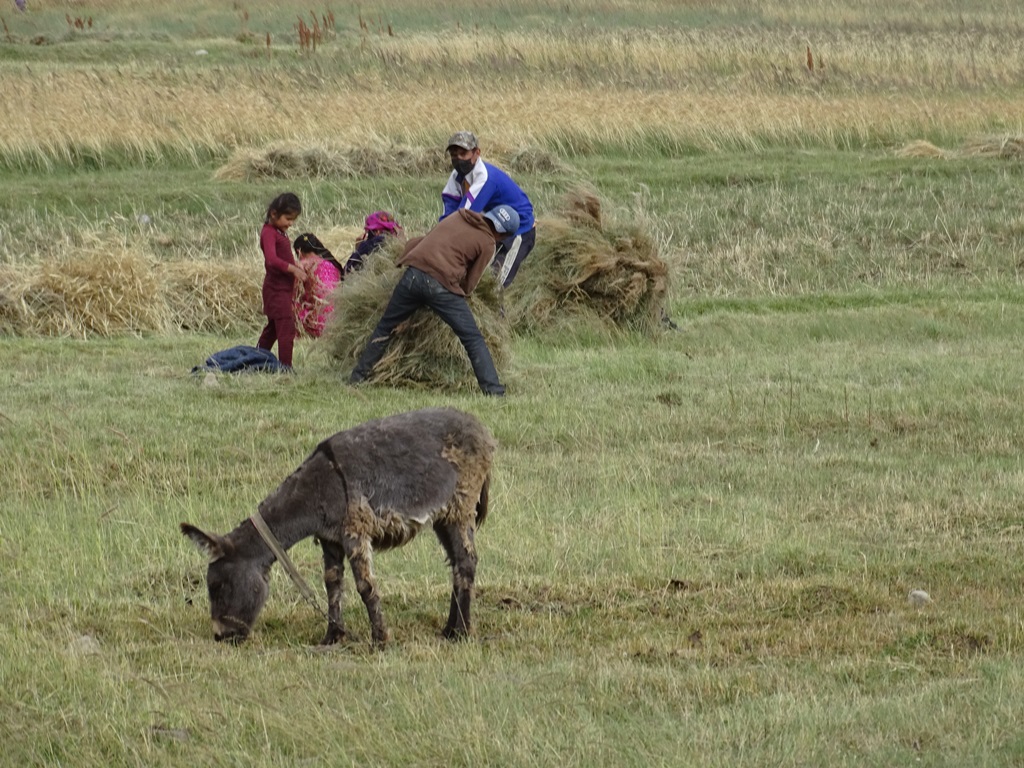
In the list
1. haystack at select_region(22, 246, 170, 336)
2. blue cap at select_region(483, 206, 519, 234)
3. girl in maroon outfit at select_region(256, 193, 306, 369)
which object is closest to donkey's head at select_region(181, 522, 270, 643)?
blue cap at select_region(483, 206, 519, 234)

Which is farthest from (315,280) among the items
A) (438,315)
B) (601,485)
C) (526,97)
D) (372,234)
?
(526,97)

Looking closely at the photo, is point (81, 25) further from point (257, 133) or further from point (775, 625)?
point (775, 625)

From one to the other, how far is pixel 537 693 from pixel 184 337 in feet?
35.1

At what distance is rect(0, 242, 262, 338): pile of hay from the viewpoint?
16094 mm

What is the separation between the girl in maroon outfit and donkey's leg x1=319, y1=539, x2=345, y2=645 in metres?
6.49

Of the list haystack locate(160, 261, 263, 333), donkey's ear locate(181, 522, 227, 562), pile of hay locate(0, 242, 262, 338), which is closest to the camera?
donkey's ear locate(181, 522, 227, 562)

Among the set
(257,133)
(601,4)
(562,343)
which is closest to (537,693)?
(562,343)

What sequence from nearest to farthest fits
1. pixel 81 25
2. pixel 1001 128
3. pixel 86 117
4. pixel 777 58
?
pixel 86 117 → pixel 1001 128 → pixel 777 58 → pixel 81 25

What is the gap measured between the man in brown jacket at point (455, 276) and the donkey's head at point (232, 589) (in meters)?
5.74

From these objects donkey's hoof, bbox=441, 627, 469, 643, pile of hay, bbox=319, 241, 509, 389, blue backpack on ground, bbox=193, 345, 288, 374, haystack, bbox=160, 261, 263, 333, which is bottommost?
haystack, bbox=160, 261, 263, 333

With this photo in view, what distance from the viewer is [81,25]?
4534cm

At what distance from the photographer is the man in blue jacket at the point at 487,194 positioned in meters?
13.5

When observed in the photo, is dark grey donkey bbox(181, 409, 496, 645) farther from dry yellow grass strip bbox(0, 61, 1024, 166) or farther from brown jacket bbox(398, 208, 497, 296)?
dry yellow grass strip bbox(0, 61, 1024, 166)

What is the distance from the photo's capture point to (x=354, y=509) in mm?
6652
